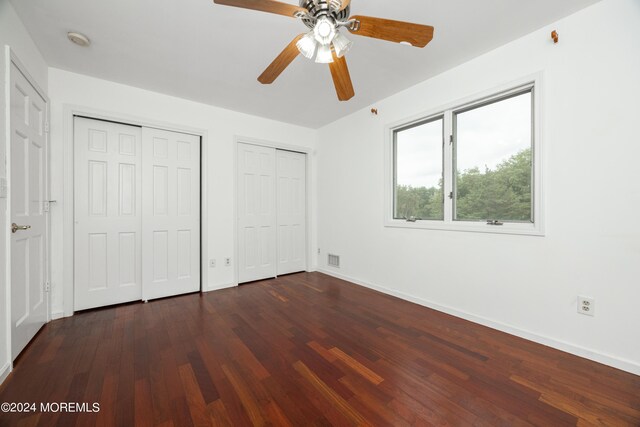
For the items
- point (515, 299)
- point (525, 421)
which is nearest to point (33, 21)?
point (525, 421)

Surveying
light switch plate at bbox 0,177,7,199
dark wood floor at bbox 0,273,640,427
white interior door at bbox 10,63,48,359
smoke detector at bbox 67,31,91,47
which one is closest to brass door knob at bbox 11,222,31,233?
white interior door at bbox 10,63,48,359

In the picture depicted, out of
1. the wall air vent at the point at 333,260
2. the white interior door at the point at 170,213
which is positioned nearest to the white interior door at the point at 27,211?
the white interior door at the point at 170,213

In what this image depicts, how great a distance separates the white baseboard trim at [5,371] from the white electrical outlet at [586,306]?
13.4 feet

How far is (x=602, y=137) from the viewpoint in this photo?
1.81 m

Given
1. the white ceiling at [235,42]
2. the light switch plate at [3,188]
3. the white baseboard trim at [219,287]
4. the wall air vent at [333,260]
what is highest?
the white ceiling at [235,42]

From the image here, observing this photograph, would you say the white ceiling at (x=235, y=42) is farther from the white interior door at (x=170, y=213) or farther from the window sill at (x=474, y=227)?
the window sill at (x=474, y=227)

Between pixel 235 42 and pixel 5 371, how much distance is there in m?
2.95

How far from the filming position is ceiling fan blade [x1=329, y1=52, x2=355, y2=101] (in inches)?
65.2

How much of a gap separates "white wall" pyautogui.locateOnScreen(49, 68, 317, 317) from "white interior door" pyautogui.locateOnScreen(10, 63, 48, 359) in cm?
16

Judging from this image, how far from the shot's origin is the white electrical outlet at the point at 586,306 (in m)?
1.85

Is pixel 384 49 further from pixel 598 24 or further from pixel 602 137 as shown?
pixel 602 137

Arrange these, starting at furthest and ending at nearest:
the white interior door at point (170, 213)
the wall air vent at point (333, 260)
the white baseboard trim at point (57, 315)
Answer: the wall air vent at point (333, 260)
the white interior door at point (170, 213)
the white baseboard trim at point (57, 315)

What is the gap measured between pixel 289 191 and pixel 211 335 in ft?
8.65

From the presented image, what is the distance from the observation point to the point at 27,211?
6.75ft
